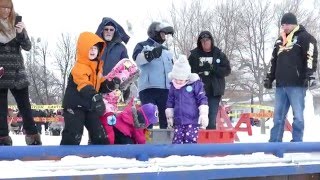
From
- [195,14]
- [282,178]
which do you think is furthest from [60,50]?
[282,178]

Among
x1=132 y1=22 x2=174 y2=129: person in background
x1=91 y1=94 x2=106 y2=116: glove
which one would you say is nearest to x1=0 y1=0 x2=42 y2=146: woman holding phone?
x1=91 y1=94 x2=106 y2=116: glove

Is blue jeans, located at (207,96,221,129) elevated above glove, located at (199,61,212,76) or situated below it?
below

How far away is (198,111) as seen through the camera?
4.68 m

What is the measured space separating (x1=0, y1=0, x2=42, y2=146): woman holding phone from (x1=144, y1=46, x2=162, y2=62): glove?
4.18ft

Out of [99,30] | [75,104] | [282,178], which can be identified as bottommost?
[282,178]

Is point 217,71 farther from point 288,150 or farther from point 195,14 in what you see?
point 195,14

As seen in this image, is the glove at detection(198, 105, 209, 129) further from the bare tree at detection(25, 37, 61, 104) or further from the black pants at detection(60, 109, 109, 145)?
the bare tree at detection(25, 37, 61, 104)

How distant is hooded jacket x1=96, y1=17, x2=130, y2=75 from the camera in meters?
4.49

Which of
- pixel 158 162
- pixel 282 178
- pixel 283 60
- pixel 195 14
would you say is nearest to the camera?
pixel 158 162

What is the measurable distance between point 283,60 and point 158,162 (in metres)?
2.77

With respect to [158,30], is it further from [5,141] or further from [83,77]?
[5,141]

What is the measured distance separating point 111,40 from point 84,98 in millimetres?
1275

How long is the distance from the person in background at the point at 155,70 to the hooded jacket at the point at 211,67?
14.5 inches

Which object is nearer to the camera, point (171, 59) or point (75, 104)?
point (75, 104)
